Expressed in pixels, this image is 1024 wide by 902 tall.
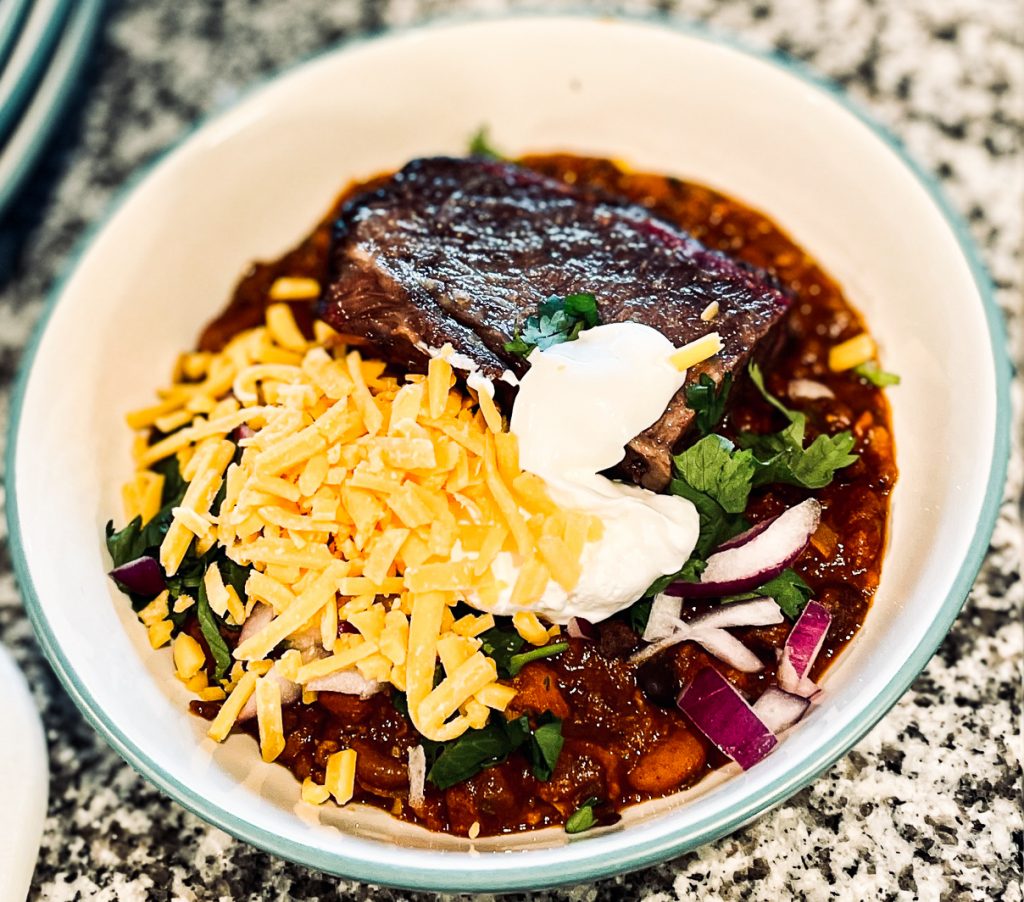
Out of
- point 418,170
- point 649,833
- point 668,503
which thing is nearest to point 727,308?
point 668,503

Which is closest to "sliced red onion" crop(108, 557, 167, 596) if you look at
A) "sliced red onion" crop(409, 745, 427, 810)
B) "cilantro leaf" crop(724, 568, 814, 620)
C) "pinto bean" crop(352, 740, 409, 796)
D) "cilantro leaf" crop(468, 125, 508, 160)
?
"pinto bean" crop(352, 740, 409, 796)

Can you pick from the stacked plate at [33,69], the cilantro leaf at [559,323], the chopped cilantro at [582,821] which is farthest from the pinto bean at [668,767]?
the stacked plate at [33,69]

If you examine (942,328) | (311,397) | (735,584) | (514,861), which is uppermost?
(942,328)

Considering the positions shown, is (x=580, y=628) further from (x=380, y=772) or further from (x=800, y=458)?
(x=800, y=458)

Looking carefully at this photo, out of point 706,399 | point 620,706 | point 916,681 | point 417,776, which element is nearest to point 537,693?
point 620,706

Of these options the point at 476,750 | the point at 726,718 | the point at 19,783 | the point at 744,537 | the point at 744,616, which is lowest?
the point at 19,783

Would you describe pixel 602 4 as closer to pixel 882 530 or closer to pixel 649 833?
pixel 882 530

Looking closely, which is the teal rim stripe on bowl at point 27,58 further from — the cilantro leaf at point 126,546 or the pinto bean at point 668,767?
the pinto bean at point 668,767
